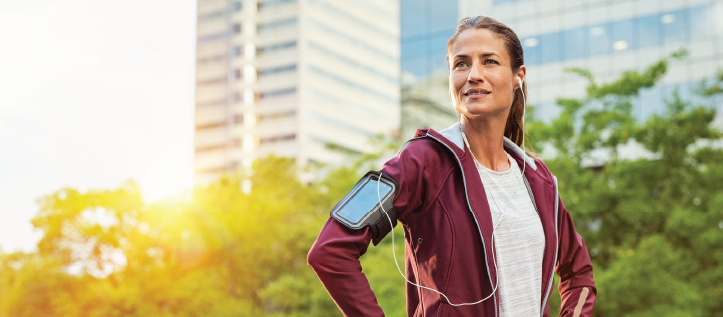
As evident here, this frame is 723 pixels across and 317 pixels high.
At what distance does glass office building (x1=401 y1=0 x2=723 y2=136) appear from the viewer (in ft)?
88.6

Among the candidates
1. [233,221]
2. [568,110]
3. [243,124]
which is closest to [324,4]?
[243,124]

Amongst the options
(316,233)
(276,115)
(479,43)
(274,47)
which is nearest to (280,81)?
(276,115)

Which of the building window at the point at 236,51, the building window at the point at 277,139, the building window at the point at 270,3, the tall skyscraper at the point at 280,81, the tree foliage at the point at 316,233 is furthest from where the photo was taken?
the building window at the point at 236,51

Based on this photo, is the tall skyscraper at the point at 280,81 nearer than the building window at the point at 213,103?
Yes

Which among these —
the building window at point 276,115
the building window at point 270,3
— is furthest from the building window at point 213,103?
the building window at point 270,3

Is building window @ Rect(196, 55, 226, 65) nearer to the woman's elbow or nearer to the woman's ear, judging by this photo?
the woman's ear

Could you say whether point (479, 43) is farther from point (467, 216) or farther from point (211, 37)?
point (211, 37)

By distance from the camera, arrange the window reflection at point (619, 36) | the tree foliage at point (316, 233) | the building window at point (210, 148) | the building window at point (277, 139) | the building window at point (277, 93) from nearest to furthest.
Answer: the tree foliage at point (316, 233) → the window reflection at point (619, 36) → the building window at point (277, 139) → the building window at point (277, 93) → the building window at point (210, 148)

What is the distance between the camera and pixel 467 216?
1685 mm

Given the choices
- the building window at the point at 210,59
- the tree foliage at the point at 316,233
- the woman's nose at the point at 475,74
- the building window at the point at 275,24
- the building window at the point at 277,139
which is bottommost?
the tree foliage at the point at 316,233

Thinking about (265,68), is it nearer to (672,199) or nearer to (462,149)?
(672,199)

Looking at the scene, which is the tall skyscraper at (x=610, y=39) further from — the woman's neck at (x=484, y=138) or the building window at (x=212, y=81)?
the building window at (x=212, y=81)

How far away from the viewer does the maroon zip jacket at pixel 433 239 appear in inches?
60.0

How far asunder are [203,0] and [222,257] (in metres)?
61.6
